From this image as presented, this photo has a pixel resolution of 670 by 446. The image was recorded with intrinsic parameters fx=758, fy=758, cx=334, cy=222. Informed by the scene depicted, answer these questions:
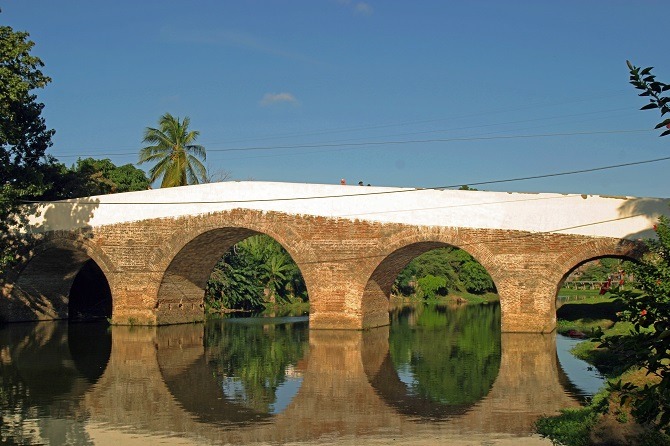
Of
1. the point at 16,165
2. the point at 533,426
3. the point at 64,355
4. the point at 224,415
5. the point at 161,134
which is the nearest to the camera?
the point at 533,426

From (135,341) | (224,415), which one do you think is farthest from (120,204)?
(224,415)

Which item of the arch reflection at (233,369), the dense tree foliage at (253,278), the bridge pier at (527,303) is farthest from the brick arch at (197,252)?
the dense tree foliage at (253,278)

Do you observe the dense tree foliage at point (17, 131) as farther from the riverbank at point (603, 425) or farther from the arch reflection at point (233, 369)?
the riverbank at point (603, 425)

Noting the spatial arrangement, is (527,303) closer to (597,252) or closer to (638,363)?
(597,252)

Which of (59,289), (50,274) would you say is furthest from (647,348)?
(59,289)

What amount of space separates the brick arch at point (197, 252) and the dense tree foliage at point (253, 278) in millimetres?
5684

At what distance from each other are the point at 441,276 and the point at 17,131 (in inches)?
1218

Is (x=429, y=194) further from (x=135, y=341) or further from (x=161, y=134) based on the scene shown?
(x=161, y=134)

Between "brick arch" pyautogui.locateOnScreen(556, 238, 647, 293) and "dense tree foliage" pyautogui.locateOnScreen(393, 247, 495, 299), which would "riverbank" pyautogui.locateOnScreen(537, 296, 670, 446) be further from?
"dense tree foliage" pyautogui.locateOnScreen(393, 247, 495, 299)

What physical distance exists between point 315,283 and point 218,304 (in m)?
11.4

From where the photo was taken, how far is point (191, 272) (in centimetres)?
2431

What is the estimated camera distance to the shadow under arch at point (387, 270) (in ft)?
66.4

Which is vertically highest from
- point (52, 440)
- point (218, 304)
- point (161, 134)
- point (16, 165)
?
point (161, 134)

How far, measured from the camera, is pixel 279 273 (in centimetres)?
3666
